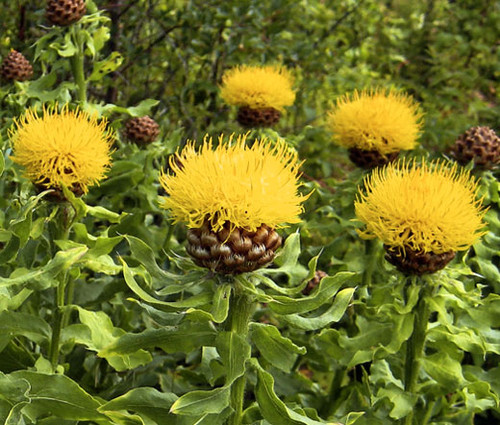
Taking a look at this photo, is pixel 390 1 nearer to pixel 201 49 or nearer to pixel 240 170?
pixel 201 49

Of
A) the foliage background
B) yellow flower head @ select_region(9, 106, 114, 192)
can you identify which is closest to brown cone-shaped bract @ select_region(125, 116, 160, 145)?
the foliage background

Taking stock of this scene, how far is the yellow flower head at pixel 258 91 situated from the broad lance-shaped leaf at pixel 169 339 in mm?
1702

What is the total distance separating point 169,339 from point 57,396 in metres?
0.41

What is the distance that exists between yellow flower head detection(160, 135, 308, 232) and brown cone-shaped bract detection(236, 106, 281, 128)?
1.61 metres

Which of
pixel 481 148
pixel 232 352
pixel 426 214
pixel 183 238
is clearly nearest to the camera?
Result: pixel 232 352

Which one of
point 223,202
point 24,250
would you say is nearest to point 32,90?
point 24,250

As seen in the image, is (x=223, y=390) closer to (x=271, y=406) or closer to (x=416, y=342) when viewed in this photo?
(x=271, y=406)

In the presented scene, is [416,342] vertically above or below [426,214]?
below

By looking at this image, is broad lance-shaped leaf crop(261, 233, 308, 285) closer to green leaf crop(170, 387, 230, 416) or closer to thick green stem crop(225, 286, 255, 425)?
thick green stem crop(225, 286, 255, 425)

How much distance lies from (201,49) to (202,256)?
2.81 meters

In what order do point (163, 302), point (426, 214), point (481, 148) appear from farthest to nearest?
point (481, 148) < point (426, 214) < point (163, 302)

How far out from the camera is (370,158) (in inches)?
117

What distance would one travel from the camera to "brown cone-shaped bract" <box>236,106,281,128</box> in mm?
3354

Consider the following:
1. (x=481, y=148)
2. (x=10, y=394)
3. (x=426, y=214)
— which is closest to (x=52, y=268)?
(x=10, y=394)
